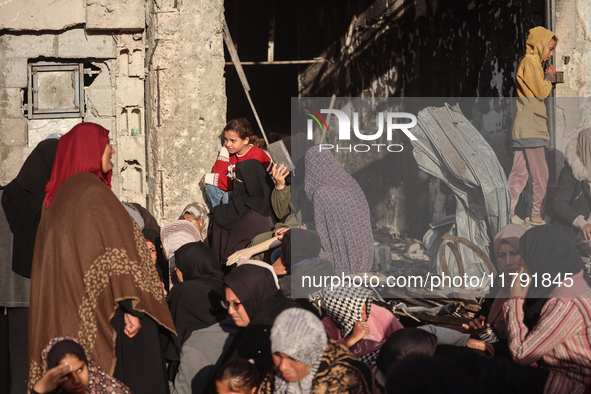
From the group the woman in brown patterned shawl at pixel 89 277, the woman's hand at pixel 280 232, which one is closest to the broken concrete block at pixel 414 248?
the woman's hand at pixel 280 232

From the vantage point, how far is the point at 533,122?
6.02 m

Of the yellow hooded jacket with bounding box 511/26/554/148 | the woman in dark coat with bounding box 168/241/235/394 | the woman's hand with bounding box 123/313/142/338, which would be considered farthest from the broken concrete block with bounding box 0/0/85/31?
the yellow hooded jacket with bounding box 511/26/554/148

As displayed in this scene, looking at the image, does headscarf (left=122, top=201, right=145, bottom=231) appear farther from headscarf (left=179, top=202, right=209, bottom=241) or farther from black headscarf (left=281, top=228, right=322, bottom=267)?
black headscarf (left=281, top=228, right=322, bottom=267)

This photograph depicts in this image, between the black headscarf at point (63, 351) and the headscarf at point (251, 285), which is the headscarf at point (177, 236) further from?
the black headscarf at point (63, 351)

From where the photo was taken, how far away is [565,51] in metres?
6.41

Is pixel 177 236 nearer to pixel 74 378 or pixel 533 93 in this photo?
pixel 74 378

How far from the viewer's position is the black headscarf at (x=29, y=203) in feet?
12.0

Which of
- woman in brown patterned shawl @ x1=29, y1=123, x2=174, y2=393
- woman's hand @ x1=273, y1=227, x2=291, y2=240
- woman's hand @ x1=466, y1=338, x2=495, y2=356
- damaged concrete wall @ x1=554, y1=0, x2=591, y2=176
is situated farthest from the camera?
damaged concrete wall @ x1=554, y1=0, x2=591, y2=176

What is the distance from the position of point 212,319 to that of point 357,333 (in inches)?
32.0

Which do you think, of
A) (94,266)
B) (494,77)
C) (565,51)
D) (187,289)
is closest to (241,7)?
(494,77)

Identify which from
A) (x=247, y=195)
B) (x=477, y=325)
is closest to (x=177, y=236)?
(x=247, y=195)

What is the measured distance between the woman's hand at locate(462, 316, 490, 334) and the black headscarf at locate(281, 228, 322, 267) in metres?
1.06

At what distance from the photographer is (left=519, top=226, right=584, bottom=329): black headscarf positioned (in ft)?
11.2

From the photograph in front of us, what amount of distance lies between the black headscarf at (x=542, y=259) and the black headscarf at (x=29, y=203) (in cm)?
239
